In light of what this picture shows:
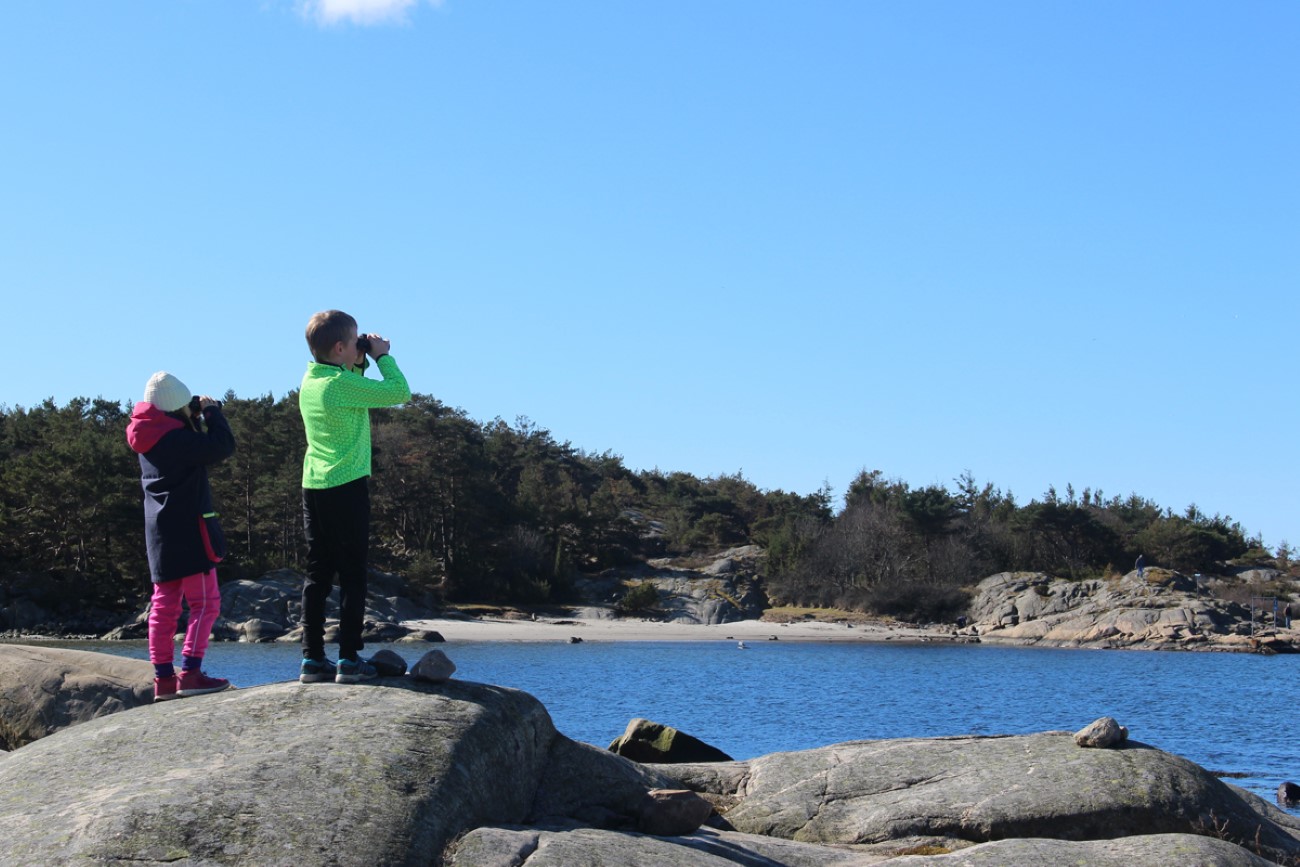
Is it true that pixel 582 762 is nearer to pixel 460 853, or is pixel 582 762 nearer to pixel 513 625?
pixel 460 853

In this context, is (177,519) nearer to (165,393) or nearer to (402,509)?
(165,393)

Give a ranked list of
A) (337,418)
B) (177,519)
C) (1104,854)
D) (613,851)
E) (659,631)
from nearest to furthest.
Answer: (613,851) → (1104,854) → (337,418) → (177,519) → (659,631)

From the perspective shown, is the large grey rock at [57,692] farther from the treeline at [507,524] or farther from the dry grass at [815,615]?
the dry grass at [815,615]

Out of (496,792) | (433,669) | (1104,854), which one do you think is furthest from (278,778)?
(1104,854)

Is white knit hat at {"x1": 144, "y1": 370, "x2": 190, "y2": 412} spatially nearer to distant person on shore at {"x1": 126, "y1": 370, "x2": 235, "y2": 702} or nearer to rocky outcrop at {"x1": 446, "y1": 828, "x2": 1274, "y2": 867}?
distant person on shore at {"x1": 126, "y1": 370, "x2": 235, "y2": 702}

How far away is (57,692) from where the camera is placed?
9664 millimetres

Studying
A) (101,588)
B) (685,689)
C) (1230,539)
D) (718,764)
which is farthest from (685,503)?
(718,764)

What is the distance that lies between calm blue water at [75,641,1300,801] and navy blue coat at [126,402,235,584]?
48.5 ft

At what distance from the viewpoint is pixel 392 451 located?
62125 mm

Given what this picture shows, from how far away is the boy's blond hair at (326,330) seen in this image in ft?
26.0

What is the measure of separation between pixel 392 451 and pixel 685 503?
24.7 metres

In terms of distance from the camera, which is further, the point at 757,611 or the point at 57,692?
the point at 757,611

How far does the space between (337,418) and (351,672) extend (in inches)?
64.7

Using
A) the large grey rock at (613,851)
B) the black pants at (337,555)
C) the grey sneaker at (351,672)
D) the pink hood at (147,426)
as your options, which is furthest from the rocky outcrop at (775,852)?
the pink hood at (147,426)
